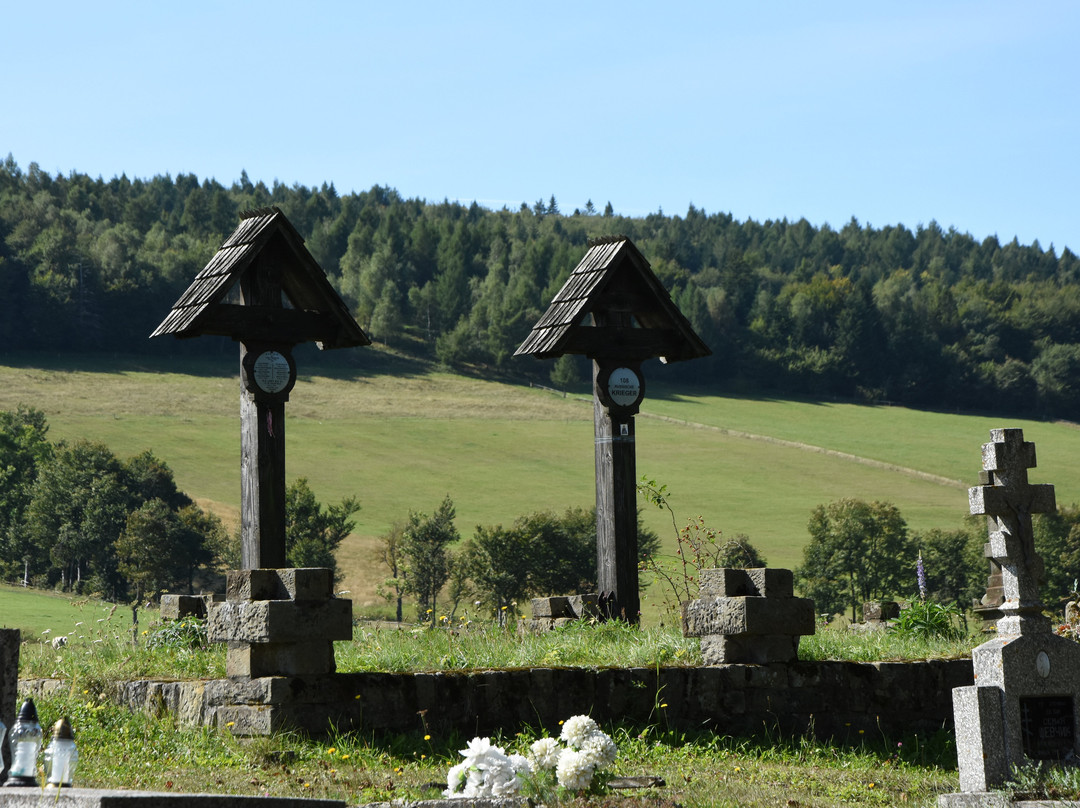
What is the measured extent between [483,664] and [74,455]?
188 feet

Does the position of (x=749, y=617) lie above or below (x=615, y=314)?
below

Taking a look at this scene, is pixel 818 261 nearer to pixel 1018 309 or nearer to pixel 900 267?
pixel 900 267

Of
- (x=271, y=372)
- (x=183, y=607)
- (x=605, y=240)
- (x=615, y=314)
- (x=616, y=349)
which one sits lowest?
(x=183, y=607)

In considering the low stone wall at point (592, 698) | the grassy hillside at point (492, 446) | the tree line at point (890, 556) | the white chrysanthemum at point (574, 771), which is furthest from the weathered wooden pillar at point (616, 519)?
the tree line at point (890, 556)

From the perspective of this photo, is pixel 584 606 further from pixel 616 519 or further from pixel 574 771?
pixel 574 771

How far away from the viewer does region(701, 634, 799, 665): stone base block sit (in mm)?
9234

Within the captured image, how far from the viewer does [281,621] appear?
25.6 ft

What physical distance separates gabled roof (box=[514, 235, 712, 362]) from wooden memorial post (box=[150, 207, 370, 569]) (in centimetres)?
190

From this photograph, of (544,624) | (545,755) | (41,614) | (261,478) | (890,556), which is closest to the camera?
(545,755)

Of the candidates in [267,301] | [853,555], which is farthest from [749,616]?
[853,555]

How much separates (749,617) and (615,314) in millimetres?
3836

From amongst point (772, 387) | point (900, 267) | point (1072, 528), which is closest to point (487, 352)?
point (772, 387)

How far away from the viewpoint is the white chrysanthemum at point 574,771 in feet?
21.0

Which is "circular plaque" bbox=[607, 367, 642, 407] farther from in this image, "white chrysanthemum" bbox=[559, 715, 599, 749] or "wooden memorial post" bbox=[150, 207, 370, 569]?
"white chrysanthemum" bbox=[559, 715, 599, 749]
